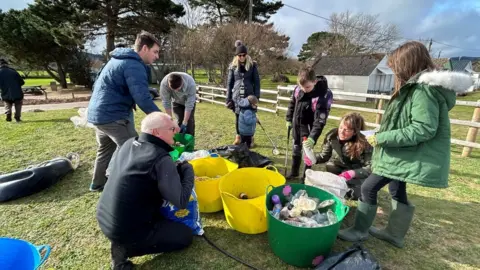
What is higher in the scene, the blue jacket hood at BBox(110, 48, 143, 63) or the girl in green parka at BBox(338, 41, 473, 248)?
the blue jacket hood at BBox(110, 48, 143, 63)

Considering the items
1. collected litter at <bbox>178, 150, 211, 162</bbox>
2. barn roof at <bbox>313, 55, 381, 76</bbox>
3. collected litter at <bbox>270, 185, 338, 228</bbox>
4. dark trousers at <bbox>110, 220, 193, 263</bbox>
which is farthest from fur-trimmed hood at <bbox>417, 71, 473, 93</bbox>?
barn roof at <bbox>313, 55, 381, 76</bbox>

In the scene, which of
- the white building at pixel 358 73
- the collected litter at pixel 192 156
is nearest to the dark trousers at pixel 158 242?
the collected litter at pixel 192 156

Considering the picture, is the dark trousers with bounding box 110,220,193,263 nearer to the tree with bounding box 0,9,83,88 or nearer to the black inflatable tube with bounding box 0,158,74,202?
the black inflatable tube with bounding box 0,158,74,202

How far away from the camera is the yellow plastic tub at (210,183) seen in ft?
8.16

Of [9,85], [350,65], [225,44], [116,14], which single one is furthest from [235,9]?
[9,85]

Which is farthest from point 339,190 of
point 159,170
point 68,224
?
point 68,224

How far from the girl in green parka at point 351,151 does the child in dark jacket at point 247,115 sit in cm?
138

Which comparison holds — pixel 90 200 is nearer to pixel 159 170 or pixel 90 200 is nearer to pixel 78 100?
pixel 159 170

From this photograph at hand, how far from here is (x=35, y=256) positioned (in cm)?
143

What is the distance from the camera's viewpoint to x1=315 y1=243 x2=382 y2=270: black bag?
163cm

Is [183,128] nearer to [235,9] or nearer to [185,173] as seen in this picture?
[185,173]

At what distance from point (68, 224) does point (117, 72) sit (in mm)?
1622

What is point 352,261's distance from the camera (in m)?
1.67

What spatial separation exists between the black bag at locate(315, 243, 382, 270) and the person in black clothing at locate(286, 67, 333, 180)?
128cm
